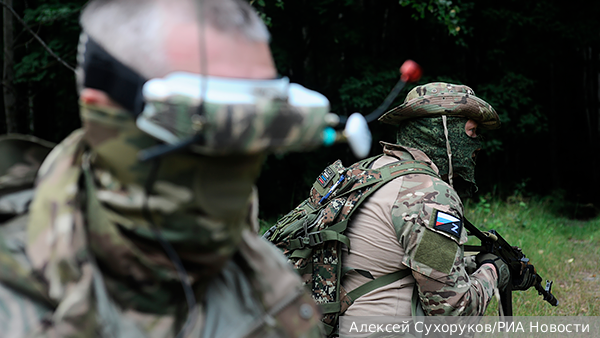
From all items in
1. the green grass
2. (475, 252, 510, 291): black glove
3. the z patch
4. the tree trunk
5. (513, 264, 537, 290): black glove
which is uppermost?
the z patch

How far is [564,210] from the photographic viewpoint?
9867 mm

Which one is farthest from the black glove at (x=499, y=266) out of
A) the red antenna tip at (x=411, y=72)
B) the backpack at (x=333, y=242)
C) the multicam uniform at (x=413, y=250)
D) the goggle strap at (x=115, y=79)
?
the goggle strap at (x=115, y=79)

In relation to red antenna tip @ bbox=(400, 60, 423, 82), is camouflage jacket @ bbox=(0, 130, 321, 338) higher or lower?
lower

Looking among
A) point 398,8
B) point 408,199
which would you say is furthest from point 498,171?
point 408,199

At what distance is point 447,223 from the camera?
2369 mm

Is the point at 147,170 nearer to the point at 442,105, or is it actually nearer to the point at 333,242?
the point at 333,242

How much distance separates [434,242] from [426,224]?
0.30ft

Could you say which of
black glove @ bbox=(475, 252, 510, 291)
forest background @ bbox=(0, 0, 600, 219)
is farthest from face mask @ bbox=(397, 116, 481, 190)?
forest background @ bbox=(0, 0, 600, 219)

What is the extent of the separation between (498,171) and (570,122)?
6.98 ft

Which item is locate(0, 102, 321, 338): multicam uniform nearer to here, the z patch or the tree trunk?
the z patch

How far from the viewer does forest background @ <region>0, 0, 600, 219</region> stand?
26.3 ft

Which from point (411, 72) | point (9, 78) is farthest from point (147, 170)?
point (9, 78)

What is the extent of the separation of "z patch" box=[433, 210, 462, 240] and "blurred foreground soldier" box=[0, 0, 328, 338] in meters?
1.53

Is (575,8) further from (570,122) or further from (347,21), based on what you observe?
(347,21)
